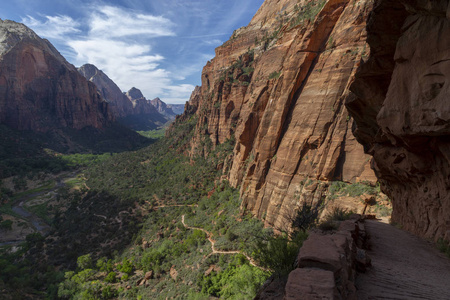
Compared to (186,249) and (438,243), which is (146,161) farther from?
(438,243)

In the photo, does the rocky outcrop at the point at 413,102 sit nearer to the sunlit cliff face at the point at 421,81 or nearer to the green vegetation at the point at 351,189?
the sunlit cliff face at the point at 421,81

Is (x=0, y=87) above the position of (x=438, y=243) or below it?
above

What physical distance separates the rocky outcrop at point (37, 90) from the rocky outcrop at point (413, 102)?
5536 inches

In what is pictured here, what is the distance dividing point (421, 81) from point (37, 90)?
15831 centimetres

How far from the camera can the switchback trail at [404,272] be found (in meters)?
4.64

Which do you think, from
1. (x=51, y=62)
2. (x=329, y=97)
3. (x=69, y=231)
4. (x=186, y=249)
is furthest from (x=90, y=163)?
(x=329, y=97)

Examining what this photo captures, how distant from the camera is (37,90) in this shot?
115 m

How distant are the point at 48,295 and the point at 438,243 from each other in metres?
39.6

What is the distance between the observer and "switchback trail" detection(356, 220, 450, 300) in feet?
15.2

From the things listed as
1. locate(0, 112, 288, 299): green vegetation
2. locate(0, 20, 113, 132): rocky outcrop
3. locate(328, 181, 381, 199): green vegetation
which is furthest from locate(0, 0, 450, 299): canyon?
locate(0, 20, 113, 132): rocky outcrop

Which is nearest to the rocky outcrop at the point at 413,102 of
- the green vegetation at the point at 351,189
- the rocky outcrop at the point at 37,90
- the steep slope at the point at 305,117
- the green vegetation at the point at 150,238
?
the green vegetation at the point at 351,189

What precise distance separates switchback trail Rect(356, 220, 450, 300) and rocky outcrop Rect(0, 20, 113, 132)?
464 feet

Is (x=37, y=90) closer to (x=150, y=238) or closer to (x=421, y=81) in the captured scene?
(x=150, y=238)

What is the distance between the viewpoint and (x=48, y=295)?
1053 inches
